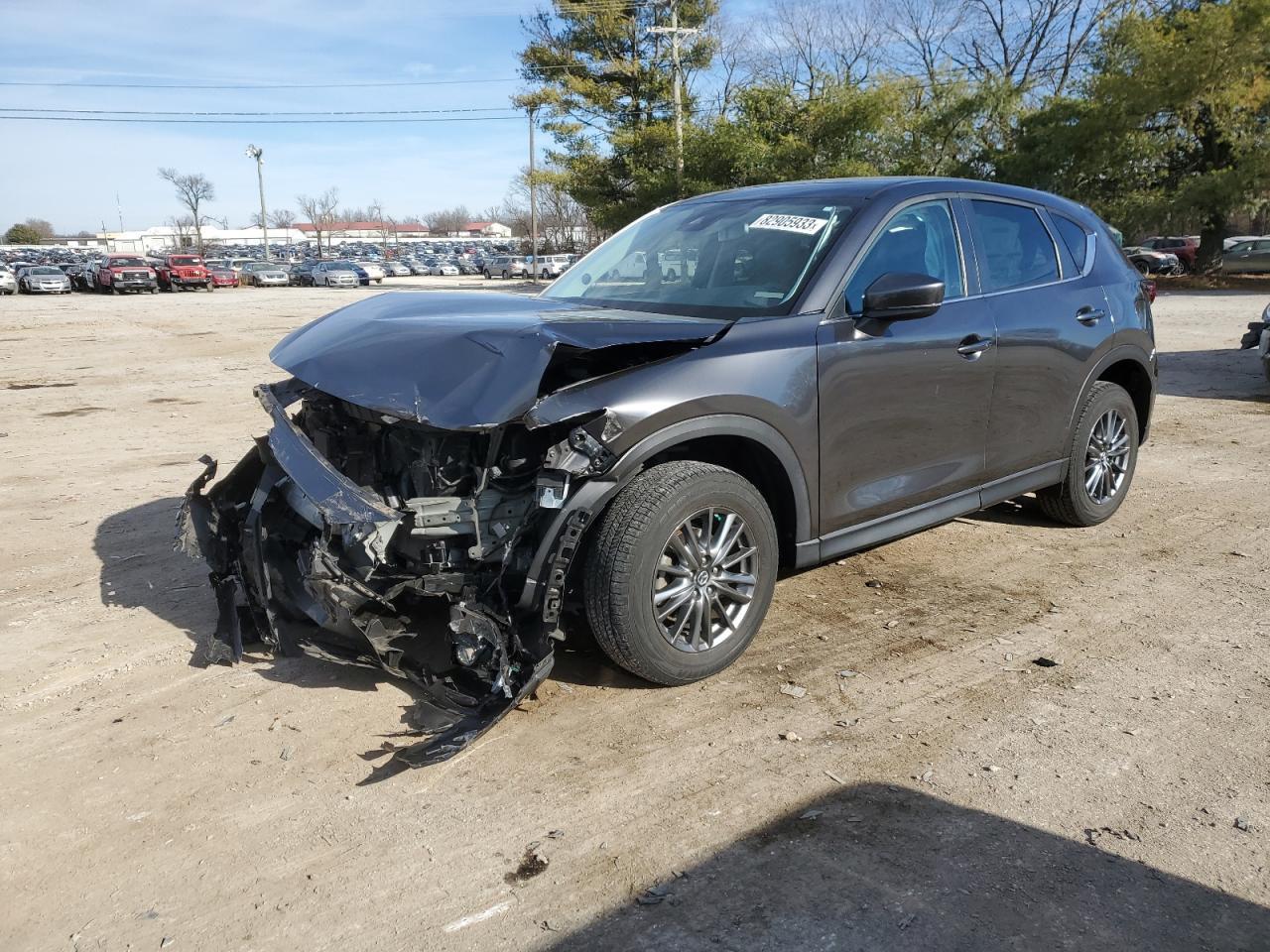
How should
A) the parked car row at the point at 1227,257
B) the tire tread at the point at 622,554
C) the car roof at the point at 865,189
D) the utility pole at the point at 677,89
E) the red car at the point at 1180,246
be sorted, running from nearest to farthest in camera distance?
the tire tread at the point at 622,554 → the car roof at the point at 865,189 → the utility pole at the point at 677,89 → the parked car row at the point at 1227,257 → the red car at the point at 1180,246

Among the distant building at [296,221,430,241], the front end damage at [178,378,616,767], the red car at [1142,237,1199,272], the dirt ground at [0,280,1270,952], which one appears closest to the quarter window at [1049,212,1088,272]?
the dirt ground at [0,280,1270,952]

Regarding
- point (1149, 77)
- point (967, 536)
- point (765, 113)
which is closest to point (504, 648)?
point (967, 536)

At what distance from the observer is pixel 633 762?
10.2 ft

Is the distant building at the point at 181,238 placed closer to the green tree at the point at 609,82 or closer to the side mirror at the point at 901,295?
the green tree at the point at 609,82

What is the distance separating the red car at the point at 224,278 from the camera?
46.4m

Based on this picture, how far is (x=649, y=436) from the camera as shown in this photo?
3244mm

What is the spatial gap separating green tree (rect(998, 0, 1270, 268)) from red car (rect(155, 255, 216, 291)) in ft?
112

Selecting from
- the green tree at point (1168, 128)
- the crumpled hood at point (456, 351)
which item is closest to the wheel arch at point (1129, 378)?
the crumpled hood at point (456, 351)

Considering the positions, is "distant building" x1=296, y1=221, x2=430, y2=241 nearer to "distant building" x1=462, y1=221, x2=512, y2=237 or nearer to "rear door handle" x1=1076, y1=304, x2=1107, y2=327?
"distant building" x1=462, y1=221, x2=512, y2=237

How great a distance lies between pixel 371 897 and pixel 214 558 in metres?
2.03

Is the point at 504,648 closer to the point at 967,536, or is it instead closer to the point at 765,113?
the point at 967,536

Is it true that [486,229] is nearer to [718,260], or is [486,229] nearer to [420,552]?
[718,260]

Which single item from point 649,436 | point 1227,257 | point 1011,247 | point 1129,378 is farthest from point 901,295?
point 1227,257

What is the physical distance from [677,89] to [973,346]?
2861cm
